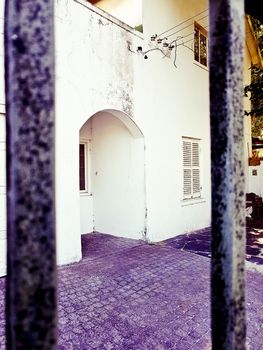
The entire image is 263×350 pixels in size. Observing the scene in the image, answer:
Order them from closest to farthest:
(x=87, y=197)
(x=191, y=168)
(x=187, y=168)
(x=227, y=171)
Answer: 1. (x=227, y=171)
2. (x=87, y=197)
3. (x=187, y=168)
4. (x=191, y=168)

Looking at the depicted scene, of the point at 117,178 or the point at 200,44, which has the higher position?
the point at 200,44

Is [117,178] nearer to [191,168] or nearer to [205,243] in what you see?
[191,168]

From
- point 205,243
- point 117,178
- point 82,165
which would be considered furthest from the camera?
point 82,165

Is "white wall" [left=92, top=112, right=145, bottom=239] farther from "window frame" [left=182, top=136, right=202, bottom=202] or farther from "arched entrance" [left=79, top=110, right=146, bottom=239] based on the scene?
"window frame" [left=182, top=136, right=202, bottom=202]

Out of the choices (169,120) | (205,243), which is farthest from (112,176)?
(205,243)

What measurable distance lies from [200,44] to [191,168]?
3.93 metres

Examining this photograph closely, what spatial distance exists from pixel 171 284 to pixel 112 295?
1004 millimetres

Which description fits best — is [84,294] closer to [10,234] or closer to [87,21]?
[10,234]

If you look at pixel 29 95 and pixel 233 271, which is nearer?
pixel 29 95

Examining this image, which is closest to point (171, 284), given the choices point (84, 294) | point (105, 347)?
point (84, 294)

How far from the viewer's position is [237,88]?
0.89 meters

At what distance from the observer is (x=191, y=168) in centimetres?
885

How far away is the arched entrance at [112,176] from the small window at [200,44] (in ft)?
12.1

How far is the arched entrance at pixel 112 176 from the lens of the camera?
24.1ft
